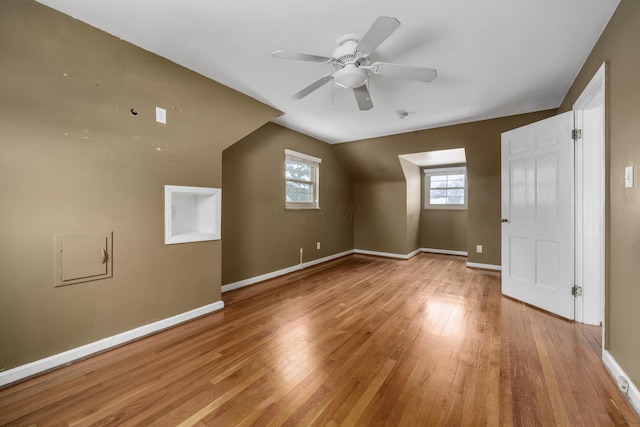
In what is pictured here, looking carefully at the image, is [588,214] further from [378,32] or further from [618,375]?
[378,32]

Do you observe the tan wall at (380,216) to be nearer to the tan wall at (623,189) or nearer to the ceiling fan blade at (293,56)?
the tan wall at (623,189)

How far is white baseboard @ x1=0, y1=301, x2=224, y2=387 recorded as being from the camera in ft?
5.57

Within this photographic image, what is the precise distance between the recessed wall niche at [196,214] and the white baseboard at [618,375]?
337cm

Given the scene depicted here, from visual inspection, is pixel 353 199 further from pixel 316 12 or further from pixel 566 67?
pixel 316 12

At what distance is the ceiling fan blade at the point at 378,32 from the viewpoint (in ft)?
4.69

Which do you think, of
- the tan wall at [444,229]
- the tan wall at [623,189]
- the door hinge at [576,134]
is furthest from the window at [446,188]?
the tan wall at [623,189]

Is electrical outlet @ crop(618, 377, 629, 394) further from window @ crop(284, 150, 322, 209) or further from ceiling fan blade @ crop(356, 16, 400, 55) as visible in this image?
window @ crop(284, 150, 322, 209)

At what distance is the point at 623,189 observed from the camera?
1613 mm

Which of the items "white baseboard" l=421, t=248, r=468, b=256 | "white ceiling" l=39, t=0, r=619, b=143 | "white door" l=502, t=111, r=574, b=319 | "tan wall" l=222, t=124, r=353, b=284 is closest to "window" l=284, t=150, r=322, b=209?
"tan wall" l=222, t=124, r=353, b=284

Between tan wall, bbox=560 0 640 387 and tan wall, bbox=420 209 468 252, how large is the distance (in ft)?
14.3

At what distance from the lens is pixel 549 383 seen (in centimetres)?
166

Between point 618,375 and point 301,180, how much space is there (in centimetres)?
422

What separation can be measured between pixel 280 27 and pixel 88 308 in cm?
263

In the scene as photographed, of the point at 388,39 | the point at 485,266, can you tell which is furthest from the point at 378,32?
the point at 485,266
